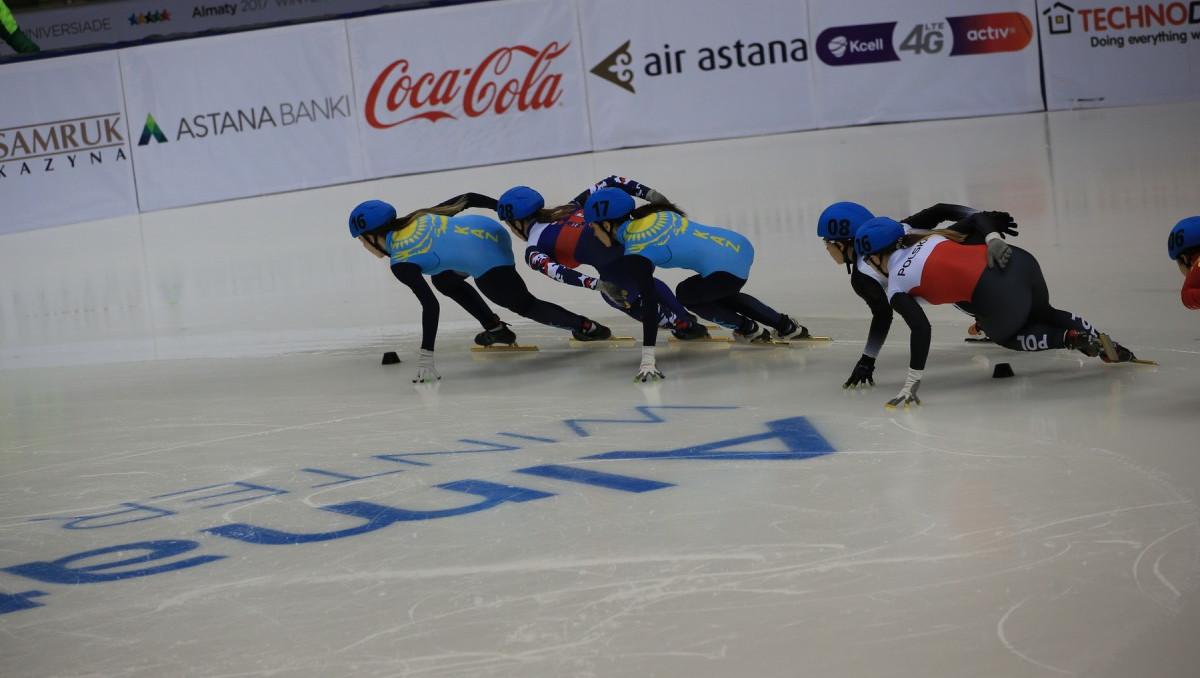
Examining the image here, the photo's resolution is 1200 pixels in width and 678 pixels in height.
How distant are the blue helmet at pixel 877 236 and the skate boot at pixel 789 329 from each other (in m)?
1.42


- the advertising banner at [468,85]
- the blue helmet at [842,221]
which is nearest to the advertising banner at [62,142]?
the advertising banner at [468,85]

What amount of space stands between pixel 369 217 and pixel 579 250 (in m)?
1.18

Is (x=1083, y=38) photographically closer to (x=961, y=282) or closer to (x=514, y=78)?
(x=514, y=78)

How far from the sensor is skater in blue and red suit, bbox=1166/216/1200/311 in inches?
194

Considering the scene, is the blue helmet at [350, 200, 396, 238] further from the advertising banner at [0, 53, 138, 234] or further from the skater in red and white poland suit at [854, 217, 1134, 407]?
the advertising banner at [0, 53, 138, 234]

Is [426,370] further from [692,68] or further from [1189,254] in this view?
[692,68]

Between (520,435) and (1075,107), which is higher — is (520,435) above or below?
below

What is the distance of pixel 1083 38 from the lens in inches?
657

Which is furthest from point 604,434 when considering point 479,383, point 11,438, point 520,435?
point 11,438

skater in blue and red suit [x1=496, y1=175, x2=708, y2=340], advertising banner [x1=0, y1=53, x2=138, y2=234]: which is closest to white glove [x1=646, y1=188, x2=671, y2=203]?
skater in blue and red suit [x1=496, y1=175, x2=708, y2=340]

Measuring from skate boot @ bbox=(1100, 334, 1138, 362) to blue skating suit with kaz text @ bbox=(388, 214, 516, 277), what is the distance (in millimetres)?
3411

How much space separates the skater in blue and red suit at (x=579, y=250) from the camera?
7015 millimetres

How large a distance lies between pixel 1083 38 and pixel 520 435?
1365 centimetres

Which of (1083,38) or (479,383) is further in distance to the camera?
(1083,38)
